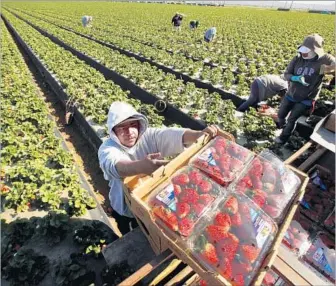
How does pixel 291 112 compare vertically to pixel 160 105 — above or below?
above

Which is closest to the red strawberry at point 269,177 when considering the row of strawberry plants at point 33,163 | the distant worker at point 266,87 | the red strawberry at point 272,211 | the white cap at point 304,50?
the red strawberry at point 272,211

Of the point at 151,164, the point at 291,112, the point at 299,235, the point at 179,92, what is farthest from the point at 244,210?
the point at 179,92

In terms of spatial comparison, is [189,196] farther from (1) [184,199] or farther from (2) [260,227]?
(2) [260,227]

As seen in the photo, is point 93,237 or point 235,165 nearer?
point 235,165

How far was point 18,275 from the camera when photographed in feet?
11.1

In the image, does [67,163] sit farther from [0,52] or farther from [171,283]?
[0,52]

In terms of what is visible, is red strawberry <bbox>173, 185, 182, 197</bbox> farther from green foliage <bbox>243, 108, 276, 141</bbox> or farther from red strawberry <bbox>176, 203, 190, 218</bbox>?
green foliage <bbox>243, 108, 276, 141</bbox>

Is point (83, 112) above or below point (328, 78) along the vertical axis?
below

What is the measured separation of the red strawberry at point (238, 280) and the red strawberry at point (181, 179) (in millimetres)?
776

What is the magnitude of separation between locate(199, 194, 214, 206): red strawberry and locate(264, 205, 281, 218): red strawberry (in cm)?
47

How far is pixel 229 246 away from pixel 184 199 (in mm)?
468

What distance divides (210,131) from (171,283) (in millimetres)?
1432

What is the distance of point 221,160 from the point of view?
8.13 ft

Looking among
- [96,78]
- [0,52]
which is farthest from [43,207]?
[0,52]
